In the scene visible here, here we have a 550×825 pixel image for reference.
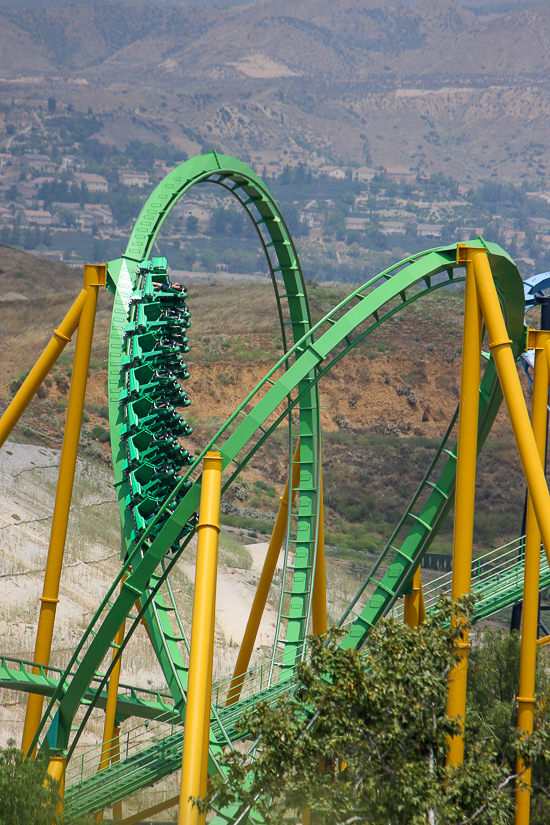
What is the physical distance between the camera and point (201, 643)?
8727 millimetres

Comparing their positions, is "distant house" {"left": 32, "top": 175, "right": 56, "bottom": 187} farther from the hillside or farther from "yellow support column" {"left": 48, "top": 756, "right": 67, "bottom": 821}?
Result: "yellow support column" {"left": 48, "top": 756, "right": 67, "bottom": 821}

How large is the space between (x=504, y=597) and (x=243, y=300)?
55.4 metres

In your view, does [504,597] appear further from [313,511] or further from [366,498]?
[366,498]

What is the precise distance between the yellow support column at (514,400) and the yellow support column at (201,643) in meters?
3.18

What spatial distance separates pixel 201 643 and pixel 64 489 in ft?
14.2

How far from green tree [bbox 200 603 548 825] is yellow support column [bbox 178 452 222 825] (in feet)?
0.81

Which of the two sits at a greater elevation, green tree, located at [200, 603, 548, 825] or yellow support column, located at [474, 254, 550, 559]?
yellow support column, located at [474, 254, 550, 559]

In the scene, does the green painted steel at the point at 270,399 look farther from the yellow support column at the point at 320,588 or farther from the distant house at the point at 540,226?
the distant house at the point at 540,226

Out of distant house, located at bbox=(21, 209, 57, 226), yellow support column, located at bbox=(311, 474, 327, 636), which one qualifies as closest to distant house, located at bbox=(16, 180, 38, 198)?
distant house, located at bbox=(21, 209, 57, 226)

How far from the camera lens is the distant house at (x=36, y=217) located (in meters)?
181

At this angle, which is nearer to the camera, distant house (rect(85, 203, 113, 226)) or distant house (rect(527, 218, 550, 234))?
distant house (rect(85, 203, 113, 226))

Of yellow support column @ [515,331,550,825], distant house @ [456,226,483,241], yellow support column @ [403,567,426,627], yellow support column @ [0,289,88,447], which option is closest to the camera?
yellow support column @ [515,331,550,825]

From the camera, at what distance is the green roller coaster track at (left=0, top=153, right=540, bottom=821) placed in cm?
1022

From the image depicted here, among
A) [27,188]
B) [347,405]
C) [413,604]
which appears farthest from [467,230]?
[413,604]
